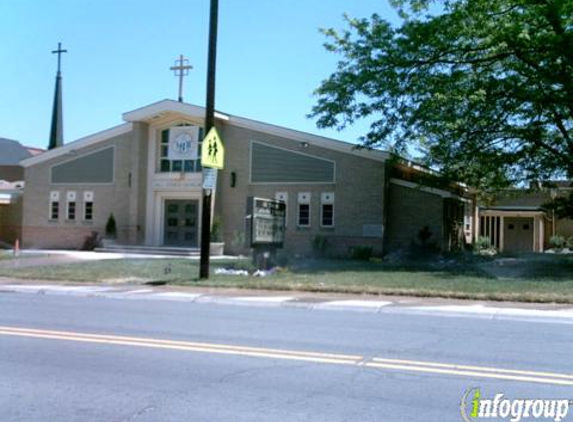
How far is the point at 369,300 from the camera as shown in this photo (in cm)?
1413

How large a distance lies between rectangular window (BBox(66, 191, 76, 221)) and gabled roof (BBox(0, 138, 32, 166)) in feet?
104

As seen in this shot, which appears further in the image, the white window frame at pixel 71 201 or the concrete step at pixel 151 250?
the white window frame at pixel 71 201

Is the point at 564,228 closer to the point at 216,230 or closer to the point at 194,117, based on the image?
the point at 216,230

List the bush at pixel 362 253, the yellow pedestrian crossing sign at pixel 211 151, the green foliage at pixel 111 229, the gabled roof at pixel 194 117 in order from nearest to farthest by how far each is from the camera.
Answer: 1. the yellow pedestrian crossing sign at pixel 211 151
2. the bush at pixel 362 253
3. the gabled roof at pixel 194 117
4. the green foliage at pixel 111 229

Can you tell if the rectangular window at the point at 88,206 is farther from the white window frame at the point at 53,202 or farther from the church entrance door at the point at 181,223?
the church entrance door at the point at 181,223

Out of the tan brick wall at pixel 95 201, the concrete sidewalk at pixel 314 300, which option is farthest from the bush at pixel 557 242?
the concrete sidewalk at pixel 314 300

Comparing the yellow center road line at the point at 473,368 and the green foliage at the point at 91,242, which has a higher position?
the green foliage at the point at 91,242

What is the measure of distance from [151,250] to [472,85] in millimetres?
15421

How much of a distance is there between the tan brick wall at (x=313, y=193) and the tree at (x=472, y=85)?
3077 mm

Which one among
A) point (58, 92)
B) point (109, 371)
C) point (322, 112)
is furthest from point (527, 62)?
point (58, 92)

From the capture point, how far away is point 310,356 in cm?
806

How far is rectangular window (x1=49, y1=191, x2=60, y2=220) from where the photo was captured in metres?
32.8

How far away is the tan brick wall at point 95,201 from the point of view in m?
30.7

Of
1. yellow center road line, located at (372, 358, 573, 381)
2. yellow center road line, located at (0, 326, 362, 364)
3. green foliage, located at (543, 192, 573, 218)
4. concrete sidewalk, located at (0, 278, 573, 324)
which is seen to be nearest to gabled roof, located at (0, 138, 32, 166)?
→ concrete sidewalk, located at (0, 278, 573, 324)
